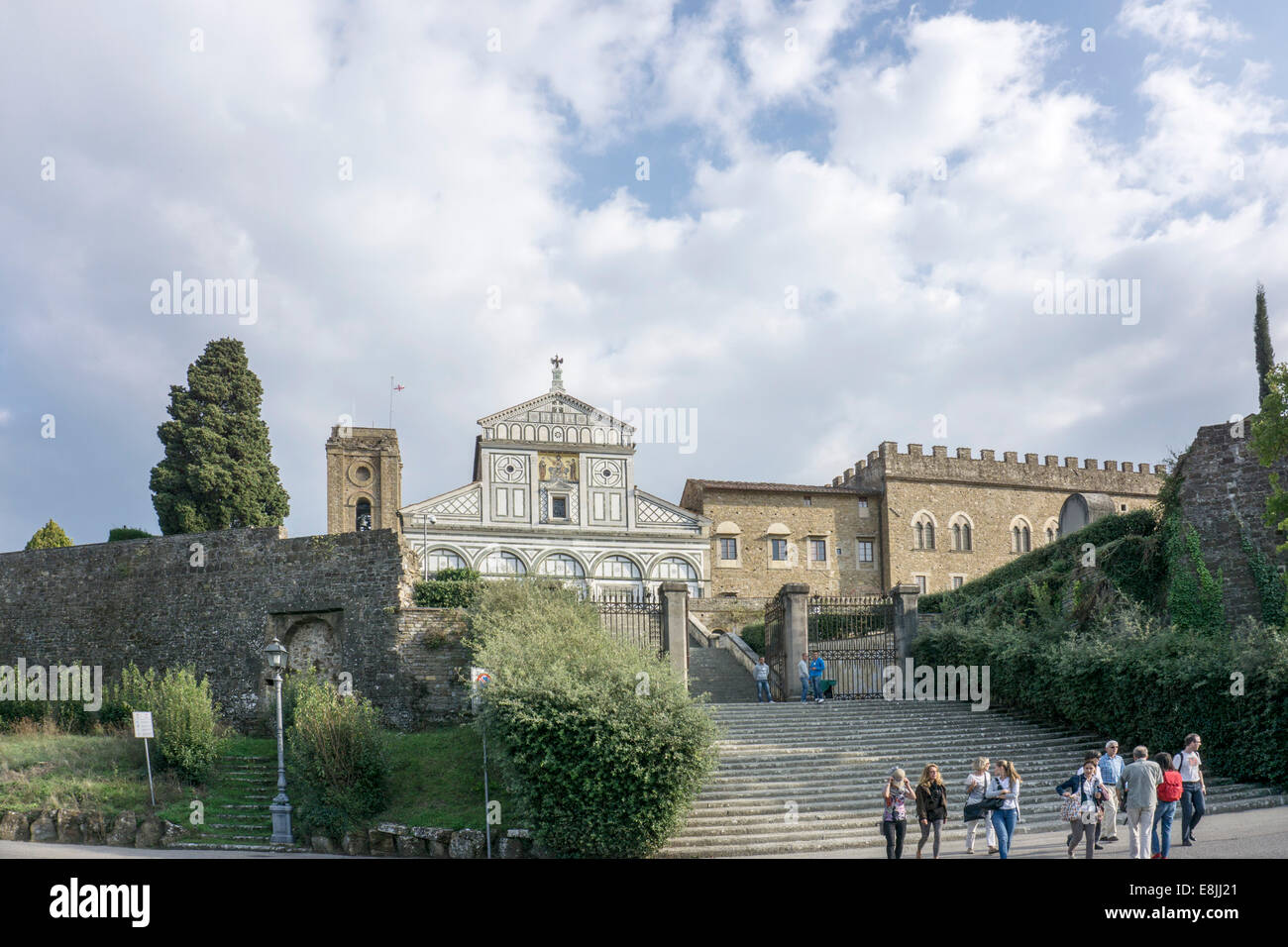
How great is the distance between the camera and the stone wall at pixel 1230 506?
22359 millimetres

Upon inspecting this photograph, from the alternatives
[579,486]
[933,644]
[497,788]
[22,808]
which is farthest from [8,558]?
[579,486]

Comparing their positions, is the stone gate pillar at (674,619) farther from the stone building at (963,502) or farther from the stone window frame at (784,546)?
the stone building at (963,502)

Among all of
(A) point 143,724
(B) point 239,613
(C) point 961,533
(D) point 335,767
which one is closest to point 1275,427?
(D) point 335,767

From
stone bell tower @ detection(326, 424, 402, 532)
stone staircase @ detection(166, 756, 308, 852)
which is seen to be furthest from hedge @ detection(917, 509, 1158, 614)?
stone bell tower @ detection(326, 424, 402, 532)

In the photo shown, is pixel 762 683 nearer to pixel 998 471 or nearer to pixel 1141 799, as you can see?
pixel 1141 799

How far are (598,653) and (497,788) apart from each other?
103 inches

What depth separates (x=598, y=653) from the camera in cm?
1778

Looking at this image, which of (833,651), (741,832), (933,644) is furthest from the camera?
(833,651)

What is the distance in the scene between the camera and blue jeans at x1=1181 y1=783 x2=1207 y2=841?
1391 centimetres

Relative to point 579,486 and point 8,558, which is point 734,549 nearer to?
point 579,486

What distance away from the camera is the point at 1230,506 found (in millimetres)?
22828

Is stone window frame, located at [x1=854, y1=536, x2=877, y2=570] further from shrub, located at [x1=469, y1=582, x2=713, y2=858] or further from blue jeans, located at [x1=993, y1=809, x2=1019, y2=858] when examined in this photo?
blue jeans, located at [x1=993, y1=809, x2=1019, y2=858]

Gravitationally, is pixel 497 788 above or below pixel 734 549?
below

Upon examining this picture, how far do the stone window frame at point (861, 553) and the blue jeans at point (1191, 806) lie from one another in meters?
38.3
